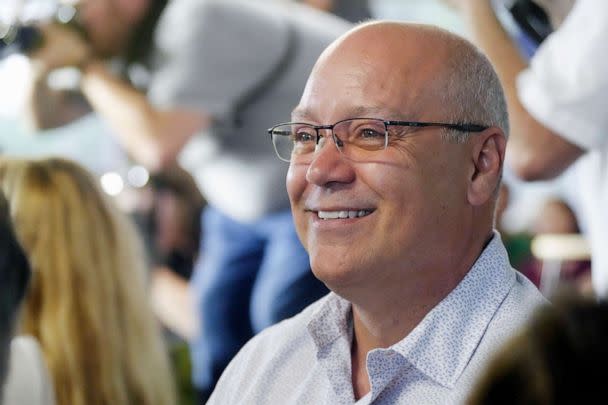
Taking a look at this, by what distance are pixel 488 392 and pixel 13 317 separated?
0.84 m

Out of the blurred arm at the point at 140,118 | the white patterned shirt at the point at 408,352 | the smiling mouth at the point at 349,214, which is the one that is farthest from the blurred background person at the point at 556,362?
the blurred arm at the point at 140,118

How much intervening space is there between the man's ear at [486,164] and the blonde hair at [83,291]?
1051 millimetres

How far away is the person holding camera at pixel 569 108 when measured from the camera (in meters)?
1.58

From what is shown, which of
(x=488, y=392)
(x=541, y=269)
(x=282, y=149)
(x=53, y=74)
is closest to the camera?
(x=488, y=392)

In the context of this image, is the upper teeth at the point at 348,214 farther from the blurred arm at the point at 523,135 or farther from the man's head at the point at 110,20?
the man's head at the point at 110,20

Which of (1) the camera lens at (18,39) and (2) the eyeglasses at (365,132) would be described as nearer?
(2) the eyeglasses at (365,132)

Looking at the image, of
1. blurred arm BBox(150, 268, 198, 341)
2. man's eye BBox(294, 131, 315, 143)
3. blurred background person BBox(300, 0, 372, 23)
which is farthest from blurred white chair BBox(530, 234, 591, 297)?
Answer: man's eye BBox(294, 131, 315, 143)

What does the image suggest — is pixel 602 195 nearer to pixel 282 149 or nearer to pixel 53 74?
pixel 282 149

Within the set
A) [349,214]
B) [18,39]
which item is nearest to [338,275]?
[349,214]

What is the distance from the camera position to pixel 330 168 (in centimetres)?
133

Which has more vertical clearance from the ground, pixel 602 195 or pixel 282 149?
pixel 282 149

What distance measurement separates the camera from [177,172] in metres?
3.28

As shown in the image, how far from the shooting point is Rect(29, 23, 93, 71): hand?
2.98 metres

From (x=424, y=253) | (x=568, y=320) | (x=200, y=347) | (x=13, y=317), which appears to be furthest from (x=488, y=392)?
(x=200, y=347)
